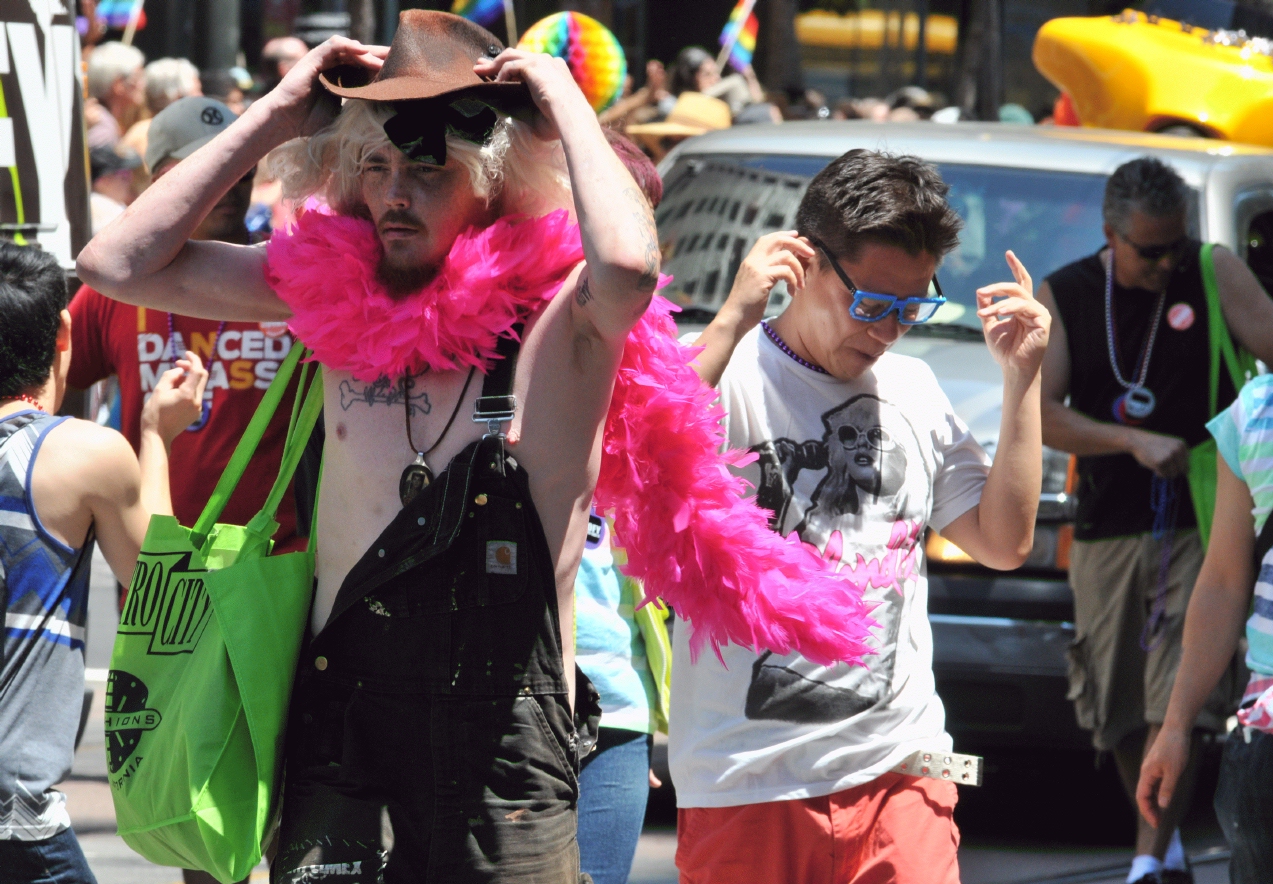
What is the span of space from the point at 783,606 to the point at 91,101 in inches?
401

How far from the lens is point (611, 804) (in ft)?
11.6

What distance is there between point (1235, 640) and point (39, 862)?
2322 millimetres

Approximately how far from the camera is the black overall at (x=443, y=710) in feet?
8.47

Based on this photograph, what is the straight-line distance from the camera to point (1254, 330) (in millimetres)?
5457

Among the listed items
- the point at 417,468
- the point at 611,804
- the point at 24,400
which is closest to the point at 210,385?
the point at 24,400

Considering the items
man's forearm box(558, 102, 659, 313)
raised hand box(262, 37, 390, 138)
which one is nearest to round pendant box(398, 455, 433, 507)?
man's forearm box(558, 102, 659, 313)

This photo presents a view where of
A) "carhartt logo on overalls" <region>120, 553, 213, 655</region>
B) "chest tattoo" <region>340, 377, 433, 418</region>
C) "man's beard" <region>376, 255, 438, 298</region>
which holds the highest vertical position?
"man's beard" <region>376, 255, 438, 298</region>

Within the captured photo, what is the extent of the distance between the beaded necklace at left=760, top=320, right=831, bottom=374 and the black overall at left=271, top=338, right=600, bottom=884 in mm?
852

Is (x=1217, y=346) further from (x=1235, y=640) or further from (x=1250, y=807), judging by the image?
(x=1250, y=807)

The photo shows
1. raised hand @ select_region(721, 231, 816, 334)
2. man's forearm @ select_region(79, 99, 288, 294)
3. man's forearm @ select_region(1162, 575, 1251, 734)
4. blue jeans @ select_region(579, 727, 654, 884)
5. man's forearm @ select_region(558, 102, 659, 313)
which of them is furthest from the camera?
blue jeans @ select_region(579, 727, 654, 884)

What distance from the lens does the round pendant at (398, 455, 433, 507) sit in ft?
8.61

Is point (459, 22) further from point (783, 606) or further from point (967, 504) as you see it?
point (967, 504)

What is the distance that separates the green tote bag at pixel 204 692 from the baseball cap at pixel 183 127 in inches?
89.3

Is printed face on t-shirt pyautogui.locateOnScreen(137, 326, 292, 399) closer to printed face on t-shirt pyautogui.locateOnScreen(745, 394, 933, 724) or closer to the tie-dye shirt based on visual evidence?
printed face on t-shirt pyautogui.locateOnScreen(745, 394, 933, 724)
